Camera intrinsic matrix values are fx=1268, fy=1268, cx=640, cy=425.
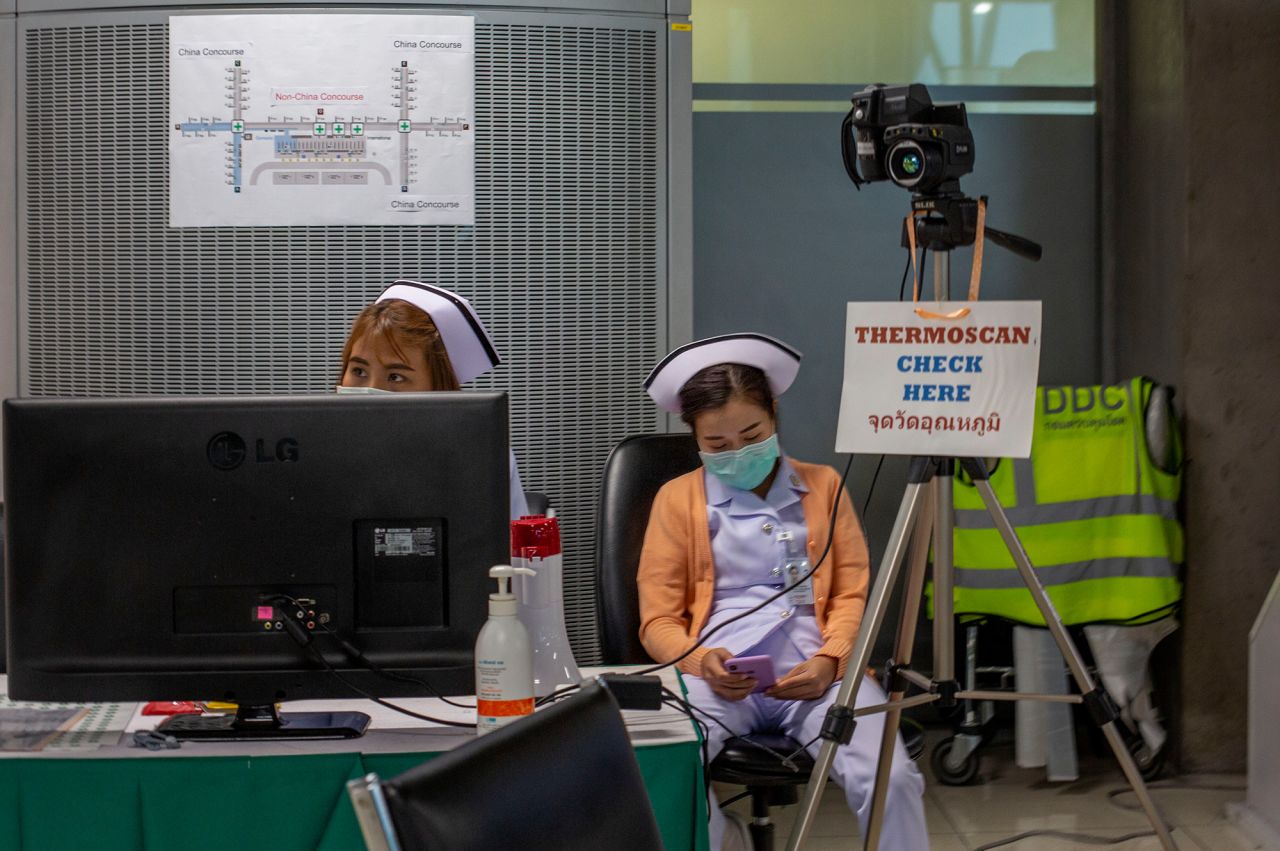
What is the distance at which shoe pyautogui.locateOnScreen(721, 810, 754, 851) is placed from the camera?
2520 mm

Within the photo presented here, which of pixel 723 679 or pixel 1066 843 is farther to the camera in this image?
pixel 1066 843

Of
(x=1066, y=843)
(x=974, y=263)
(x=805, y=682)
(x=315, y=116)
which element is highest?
(x=315, y=116)

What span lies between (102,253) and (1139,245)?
2800mm

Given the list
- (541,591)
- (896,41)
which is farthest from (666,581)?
(896,41)

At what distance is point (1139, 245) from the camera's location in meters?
3.65

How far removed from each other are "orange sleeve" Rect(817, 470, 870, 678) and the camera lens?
1.91 ft

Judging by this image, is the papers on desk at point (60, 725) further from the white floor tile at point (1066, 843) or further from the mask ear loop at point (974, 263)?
the white floor tile at point (1066, 843)

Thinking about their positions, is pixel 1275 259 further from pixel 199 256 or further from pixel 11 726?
pixel 11 726

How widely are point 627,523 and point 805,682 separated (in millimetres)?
486

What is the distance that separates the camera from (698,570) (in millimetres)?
2461

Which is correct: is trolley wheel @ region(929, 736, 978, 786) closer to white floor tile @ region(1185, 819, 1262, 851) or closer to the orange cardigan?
white floor tile @ region(1185, 819, 1262, 851)

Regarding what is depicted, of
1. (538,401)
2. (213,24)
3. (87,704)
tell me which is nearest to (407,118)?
(213,24)

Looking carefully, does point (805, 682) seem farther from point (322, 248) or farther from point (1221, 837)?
point (322, 248)

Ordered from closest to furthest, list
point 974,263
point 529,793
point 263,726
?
point 529,793 < point 263,726 < point 974,263
